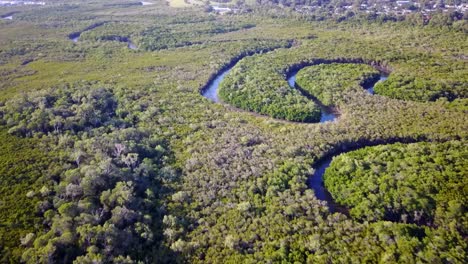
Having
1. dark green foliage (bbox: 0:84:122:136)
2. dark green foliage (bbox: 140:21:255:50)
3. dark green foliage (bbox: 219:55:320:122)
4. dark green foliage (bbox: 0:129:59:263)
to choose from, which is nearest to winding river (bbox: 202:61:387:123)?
dark green foliage (bbox: 219:55:320:122)

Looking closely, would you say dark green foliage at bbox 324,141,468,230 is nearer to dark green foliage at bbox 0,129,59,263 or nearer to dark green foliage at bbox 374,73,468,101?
dark green foliage at bbox 374,73,468,101

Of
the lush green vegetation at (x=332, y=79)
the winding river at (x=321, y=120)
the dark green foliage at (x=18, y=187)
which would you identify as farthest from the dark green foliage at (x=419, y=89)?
the dark green foliage at (x=18, y=187)

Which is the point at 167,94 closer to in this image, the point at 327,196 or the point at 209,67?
the point at 209,67

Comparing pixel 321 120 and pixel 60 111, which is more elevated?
pixel 60 111

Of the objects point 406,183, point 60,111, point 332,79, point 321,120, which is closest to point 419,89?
point 332,79

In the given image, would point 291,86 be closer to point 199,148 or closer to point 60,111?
point 199,148

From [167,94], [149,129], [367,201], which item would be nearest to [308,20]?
[167,94]
